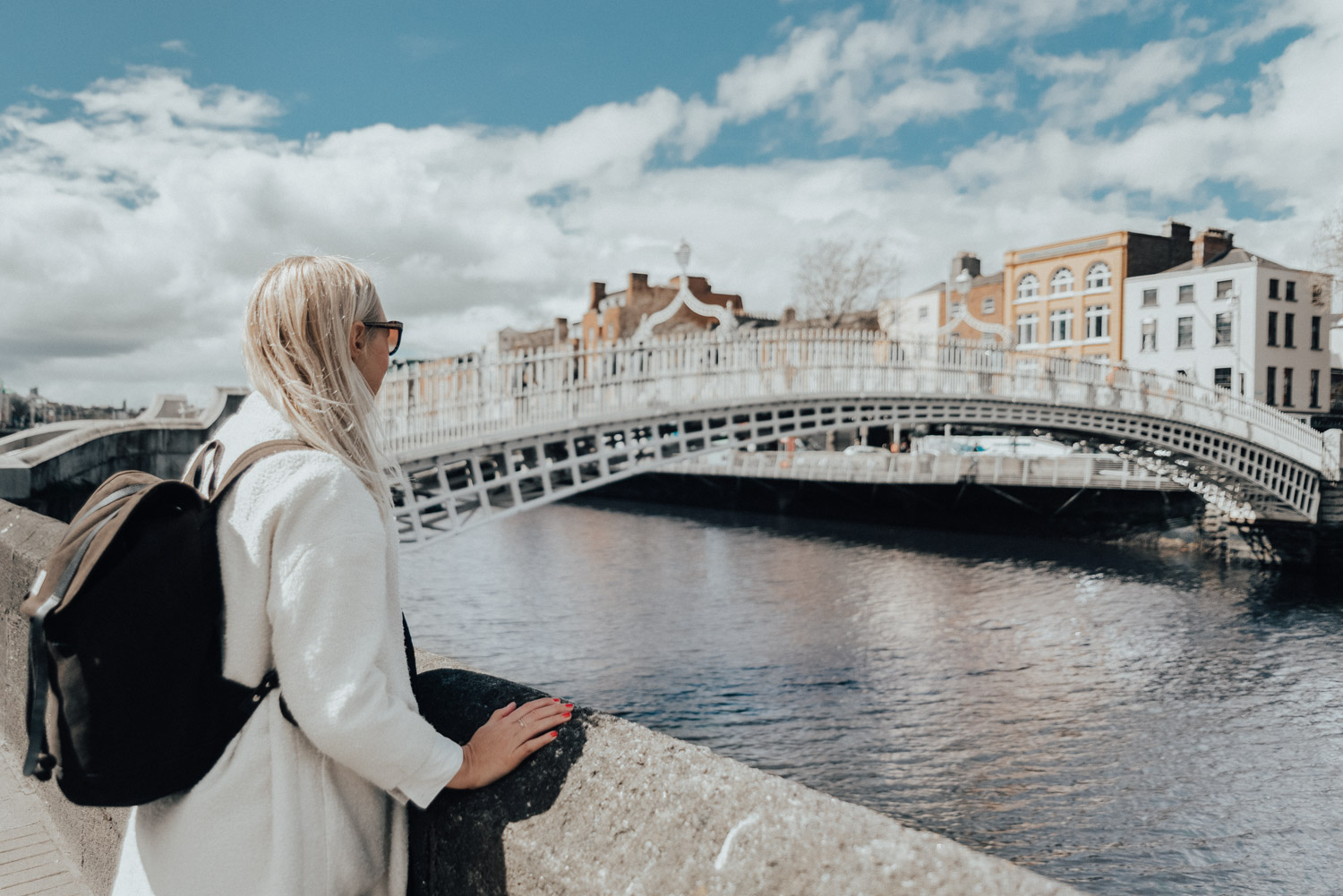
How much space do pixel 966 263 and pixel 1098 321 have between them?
349 inches

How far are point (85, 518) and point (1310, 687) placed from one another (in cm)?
1414

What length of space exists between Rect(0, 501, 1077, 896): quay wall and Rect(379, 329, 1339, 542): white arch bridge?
7442mm

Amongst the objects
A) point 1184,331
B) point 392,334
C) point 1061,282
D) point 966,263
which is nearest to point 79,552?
point 392,334

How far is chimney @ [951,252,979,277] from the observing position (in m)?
45.6

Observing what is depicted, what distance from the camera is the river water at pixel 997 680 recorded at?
8125 mm

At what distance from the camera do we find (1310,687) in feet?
39.4

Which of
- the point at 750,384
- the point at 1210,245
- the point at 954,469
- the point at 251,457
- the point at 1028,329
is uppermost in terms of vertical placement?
the point at 1210,245

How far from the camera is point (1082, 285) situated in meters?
38.5

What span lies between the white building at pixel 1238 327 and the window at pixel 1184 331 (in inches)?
1.3

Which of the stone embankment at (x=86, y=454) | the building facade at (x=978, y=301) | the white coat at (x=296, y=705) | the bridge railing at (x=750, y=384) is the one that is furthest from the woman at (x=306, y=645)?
the building facade at (x=978, y=301)

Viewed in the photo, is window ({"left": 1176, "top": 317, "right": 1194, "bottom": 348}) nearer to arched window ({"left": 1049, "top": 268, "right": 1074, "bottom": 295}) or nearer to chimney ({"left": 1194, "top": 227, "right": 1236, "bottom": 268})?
chimney ({"left": 1194, "top": 227, "right": 1236, "bottom": 268})

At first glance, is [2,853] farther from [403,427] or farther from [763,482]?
[763,482]

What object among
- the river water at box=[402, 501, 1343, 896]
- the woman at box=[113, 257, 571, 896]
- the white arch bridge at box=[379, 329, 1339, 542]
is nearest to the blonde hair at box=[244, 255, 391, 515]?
the woman at box=[113, 257, 571, 896]

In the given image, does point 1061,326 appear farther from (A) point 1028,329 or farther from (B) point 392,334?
(B) point 392,334
